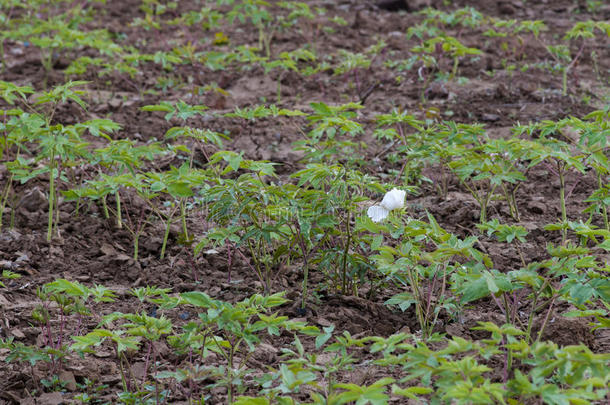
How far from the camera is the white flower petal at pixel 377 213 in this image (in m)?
2.79

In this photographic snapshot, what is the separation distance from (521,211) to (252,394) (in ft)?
6.84

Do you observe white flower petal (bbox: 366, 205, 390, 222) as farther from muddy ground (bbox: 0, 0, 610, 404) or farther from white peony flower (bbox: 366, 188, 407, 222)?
muddy ground (bbox: 0, 0, 610, 404)

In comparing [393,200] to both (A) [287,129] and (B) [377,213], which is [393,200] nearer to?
(B) [377,213]

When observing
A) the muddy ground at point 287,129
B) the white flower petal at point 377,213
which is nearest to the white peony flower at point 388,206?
the white flower petal at point 377,213

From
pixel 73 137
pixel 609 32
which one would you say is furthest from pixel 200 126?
pixel 609 32

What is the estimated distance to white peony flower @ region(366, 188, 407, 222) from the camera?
9.19ft

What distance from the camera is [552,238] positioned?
3.60m

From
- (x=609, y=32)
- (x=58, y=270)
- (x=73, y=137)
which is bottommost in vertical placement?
(x=58, y=270)

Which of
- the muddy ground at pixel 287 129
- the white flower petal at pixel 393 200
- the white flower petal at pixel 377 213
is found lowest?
the muddy ground at pixel 287 129

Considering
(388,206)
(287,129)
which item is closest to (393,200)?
(388,206)

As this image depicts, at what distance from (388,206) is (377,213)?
0.05m

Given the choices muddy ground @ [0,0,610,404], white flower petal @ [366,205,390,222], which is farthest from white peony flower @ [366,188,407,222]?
muddy ground @ [0,0,610,404]

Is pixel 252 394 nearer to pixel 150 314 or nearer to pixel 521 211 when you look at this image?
pixel 150 314

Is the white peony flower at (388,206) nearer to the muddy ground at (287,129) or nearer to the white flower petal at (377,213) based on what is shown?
the white flower petal at (377,213)
